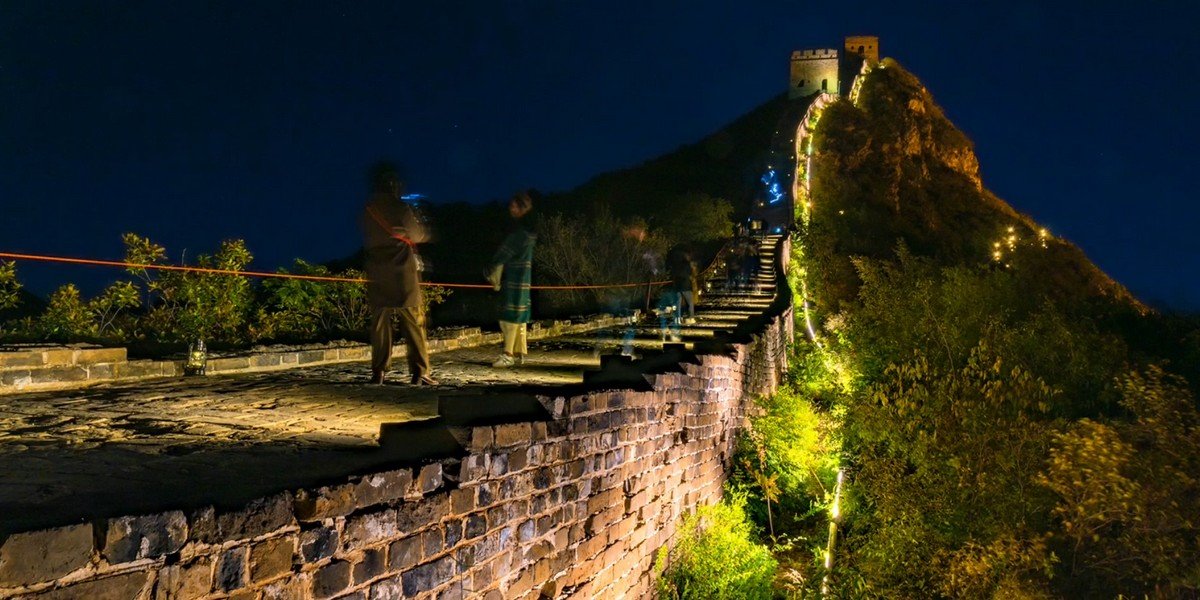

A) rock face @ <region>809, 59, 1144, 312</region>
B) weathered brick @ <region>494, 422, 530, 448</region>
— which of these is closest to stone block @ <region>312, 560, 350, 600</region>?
weathered brick @ <region>494, 422, 530, 448</region>

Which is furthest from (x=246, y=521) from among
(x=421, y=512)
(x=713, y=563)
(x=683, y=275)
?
(x=683, y=275)

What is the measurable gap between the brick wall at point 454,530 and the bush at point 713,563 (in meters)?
0.25

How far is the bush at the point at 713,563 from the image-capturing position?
6.69 m

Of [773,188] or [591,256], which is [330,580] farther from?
[773,188]

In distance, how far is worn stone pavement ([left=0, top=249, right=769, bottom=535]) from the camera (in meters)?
2.69

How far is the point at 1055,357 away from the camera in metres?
24.8

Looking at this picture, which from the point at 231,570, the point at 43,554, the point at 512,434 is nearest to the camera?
the point at 43,554

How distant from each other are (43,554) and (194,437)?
2104 mm

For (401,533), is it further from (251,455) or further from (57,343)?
(57,343)

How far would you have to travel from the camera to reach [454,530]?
3.52m

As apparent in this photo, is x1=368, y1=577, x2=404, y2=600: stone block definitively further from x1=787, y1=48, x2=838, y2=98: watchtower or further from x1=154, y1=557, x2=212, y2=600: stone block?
x1=787, y1=48, x2=838, y2=98: watchtower

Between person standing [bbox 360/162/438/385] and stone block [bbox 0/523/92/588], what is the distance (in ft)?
12.5

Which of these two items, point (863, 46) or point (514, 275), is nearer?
point (514, 275)

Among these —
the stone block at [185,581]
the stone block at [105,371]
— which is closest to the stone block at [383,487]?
the stone block at [185,581]
